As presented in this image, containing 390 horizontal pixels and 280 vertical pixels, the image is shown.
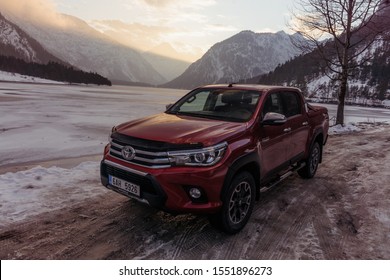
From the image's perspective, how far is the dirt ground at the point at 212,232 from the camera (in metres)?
3.75

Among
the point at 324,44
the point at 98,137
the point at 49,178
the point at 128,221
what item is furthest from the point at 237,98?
the point at 324,44

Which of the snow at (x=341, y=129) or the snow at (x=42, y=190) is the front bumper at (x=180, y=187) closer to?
the snow at (x=42, y=190)

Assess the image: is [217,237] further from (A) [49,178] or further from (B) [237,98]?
(A) [49,178]

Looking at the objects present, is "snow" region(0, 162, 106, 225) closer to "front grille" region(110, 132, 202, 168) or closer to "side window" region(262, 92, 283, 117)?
"front grille" region(110, 132, 202, 168)

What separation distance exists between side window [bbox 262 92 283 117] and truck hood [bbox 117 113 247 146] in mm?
703

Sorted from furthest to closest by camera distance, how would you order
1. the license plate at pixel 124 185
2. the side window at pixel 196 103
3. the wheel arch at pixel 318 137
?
the wheel arch at pixel 318 137
the side window at pixel 196 103
the license plate at pixel 124 185

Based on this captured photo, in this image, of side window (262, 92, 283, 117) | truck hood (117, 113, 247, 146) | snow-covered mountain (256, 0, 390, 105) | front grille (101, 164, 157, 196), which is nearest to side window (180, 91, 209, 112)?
truck hood (117, 113, 247, 146)

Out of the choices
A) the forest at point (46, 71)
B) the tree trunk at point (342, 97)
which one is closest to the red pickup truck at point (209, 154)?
the tree trunk at point (342, 97)

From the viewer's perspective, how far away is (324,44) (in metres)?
18.1

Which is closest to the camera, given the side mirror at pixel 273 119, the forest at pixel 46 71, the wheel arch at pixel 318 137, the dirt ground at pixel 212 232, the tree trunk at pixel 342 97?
the dirt ground at pixel 212 232

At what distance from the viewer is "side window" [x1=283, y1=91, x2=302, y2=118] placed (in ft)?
18.2

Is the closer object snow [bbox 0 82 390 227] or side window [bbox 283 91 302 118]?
snow [bbox 0 82 390 227]

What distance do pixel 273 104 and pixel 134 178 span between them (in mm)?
2553

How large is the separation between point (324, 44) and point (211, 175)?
1716cm
